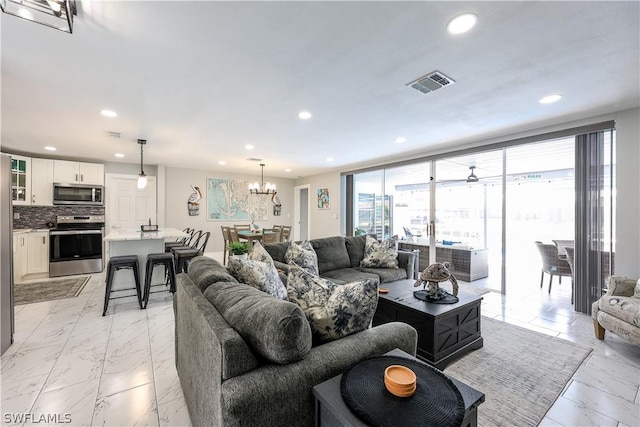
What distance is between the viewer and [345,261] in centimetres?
413

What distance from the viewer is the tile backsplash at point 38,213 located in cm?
541

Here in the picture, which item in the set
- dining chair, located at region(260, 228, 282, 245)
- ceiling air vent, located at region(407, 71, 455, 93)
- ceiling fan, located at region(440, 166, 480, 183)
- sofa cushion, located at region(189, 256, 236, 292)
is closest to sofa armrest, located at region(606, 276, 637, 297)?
ceiling air vent, located at region(407, 71, 455, 93)

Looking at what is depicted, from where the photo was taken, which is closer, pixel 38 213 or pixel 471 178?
pixel 38 213

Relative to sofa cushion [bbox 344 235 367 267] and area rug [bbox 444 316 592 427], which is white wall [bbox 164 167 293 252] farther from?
area rug [bbox 444 316 592 427]

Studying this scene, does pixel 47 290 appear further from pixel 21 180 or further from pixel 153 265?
pixel 21 180

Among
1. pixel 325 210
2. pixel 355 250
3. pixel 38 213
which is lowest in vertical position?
pixel 355 250

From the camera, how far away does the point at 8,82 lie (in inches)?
98.6

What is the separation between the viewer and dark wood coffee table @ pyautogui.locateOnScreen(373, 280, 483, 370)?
2301 mm

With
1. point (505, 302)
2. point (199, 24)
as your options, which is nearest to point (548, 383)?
point (505, 302)

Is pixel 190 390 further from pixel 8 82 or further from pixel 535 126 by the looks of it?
pixel 535 126

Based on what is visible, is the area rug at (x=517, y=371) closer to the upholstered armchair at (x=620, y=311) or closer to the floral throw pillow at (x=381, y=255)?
the upholstered armchair at (x=620, y=311)

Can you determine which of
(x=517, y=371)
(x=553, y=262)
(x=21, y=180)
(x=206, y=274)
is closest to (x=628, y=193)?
(x=553, y=262)

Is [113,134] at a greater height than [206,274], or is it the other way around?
[113,134]

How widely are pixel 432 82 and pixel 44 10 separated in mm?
2785
